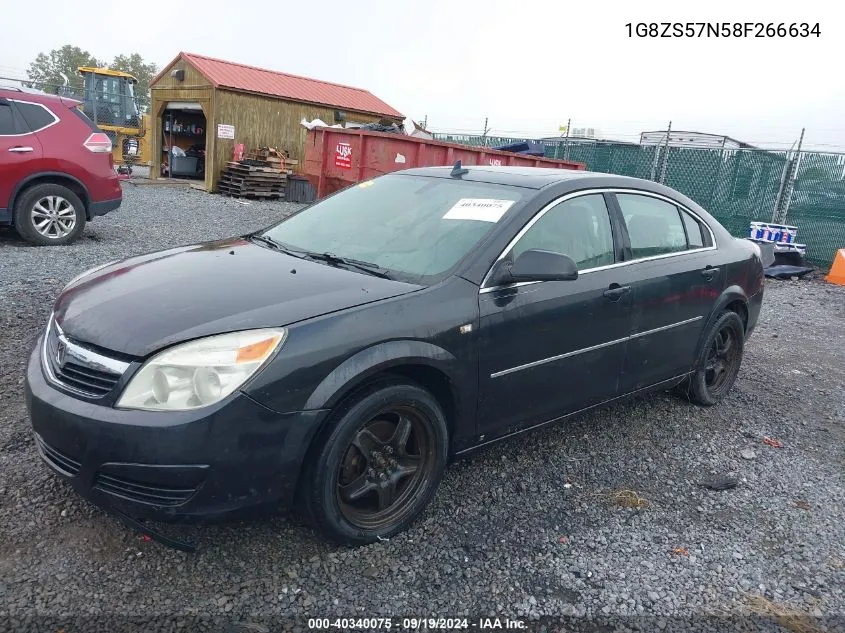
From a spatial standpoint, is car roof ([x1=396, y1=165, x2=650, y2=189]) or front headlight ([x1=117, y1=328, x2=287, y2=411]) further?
car roof ([x1=396, y1=165, x2=650, y2=189])

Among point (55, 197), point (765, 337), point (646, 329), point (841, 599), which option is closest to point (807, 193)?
point (765, 337)

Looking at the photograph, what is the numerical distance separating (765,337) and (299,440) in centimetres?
620

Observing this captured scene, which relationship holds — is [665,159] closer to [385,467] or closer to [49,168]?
[49,168]

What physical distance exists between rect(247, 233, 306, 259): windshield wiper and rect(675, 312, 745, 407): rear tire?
286 centimetres

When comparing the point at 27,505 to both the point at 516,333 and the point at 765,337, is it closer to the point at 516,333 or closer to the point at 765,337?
the point at 516,333

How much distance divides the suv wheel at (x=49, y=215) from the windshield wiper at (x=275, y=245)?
547cm

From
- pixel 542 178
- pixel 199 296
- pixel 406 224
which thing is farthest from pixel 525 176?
pixel 199 296

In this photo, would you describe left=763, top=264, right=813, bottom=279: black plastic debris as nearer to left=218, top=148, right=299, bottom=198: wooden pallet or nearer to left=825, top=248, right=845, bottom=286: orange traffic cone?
left=825, top=248, right=845, bottom=286: orange traffic cone

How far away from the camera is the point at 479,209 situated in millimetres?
3359

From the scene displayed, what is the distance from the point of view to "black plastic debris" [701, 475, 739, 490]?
142 inches

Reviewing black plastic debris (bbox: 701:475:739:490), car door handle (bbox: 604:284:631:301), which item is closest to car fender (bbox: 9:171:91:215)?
car door handle (bbox: 604:284:631:301)

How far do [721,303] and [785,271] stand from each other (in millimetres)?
7692

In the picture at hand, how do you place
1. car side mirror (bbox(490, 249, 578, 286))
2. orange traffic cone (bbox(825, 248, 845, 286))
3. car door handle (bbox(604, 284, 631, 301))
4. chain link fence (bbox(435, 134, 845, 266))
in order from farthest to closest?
chain link fence (bbox(435, 134, 845, 266)) < orange traffic cone (bbox(825, 248, 845, 286)) < car door handle (bbox(604, 284, 631, 301)) < car side mirror (bbox(490, 249, 578, 286))

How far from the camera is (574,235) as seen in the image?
3553 mm
